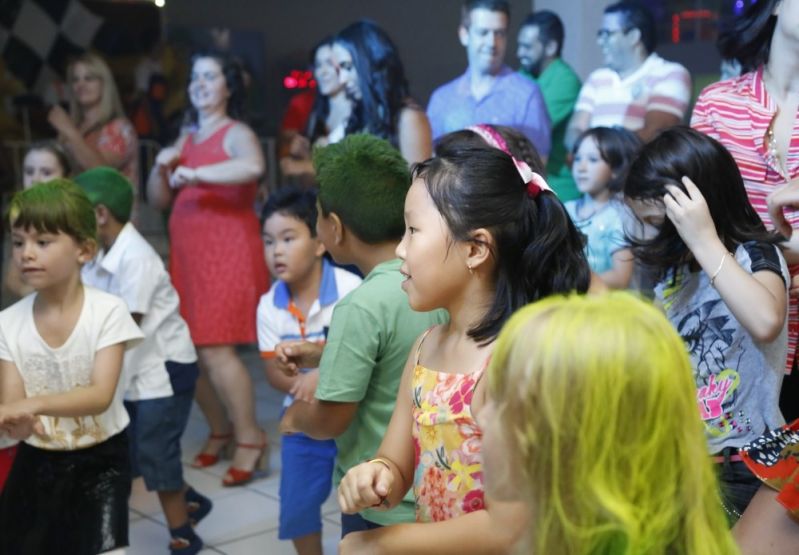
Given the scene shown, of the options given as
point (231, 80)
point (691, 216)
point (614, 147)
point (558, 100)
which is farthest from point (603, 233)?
point (231, 80)

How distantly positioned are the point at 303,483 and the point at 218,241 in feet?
5.10

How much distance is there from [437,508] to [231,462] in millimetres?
2552

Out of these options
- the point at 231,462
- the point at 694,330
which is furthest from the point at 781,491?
the point at 231,462

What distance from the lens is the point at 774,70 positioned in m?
2.19

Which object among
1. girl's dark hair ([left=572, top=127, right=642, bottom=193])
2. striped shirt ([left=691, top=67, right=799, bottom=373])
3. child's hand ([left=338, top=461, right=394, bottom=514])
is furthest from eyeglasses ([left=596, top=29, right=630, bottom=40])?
child's hand ([left=338, top=461, right=394, bottom=514])

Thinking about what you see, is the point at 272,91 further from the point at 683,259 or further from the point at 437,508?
the point at 437,508

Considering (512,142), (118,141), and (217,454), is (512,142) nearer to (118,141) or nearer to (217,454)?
(217,454)

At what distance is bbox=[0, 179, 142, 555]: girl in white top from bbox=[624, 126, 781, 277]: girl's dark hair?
1246mm

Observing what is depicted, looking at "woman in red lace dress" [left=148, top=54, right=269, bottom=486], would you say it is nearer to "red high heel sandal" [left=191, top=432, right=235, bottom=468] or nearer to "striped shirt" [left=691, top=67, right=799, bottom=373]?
"red high heel sandal" [left=191, top=432, right=235, bottom=468]

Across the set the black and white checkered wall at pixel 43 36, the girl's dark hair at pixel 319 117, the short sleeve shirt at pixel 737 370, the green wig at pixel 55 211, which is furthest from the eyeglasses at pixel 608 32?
the black and white checkered wall at pixel 43 36

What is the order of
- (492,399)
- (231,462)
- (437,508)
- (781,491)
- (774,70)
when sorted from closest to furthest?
(492,399) → (437,508) → (781,491) → (774,70) → (231,462)

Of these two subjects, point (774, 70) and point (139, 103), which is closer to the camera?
point (774, 70)

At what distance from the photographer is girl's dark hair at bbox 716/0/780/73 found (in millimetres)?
2244

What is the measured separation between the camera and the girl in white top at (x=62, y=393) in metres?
2.24
